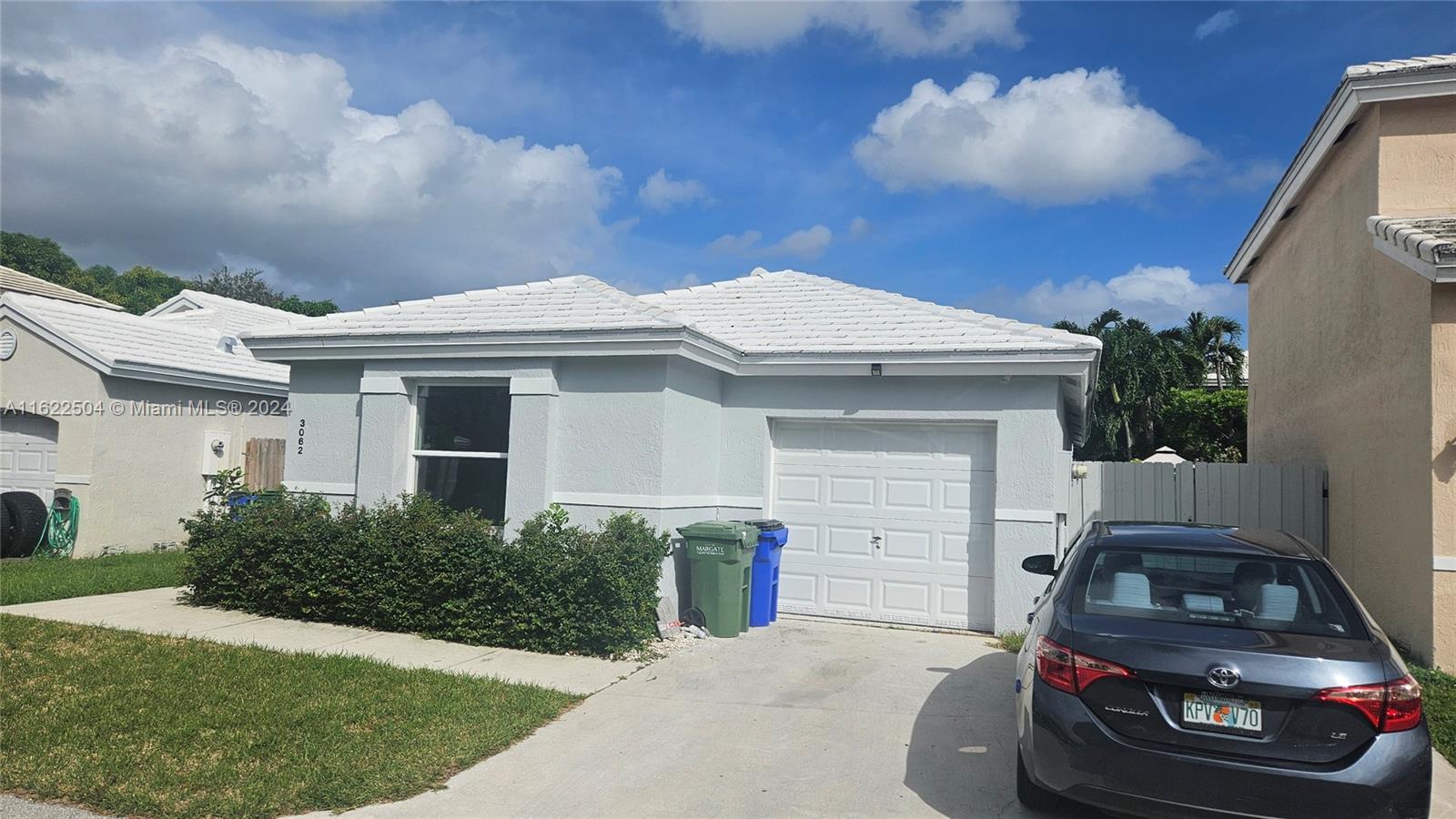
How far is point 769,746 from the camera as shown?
5.90 meters

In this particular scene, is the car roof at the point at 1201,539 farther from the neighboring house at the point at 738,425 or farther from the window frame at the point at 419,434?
the window frame at the point at 419,434

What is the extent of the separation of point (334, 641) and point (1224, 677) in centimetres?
712

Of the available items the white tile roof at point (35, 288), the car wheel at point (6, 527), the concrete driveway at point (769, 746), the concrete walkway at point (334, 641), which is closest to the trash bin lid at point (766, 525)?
the concrete driveway at point (769, 746)

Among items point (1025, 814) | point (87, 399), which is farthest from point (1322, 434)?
point (87, 399)

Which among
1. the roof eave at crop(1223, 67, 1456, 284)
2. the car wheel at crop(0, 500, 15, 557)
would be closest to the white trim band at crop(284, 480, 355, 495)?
the car wheel at crop(0, 500, 15, 557)

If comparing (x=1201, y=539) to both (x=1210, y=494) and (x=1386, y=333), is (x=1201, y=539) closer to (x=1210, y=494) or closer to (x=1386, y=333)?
(x=1386, y=333)

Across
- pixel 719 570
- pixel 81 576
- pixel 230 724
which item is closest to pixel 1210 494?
Result: pixel 719 570

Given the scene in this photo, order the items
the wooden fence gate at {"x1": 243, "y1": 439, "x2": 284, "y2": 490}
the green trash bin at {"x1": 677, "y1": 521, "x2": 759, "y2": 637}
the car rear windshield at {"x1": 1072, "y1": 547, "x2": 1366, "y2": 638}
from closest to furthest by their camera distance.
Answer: the car rear windshield at {"x1": 1072, "y1": 547, "x2": 1366, "y2": 638} → the green trash bin at {"x1": 677, "y1": 521, "x2": 759, "y2": 637} → the wooden fence gate at {"x1": 243, "y1": 439, "x2": 284, "y2": 490}

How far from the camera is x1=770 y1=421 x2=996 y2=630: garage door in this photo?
32.4 ft

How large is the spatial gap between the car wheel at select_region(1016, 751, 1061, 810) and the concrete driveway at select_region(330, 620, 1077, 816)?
14 centimetres

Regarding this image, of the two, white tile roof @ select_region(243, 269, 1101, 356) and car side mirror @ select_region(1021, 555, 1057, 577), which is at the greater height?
white tile roof @ select_region(243, 269, 1101, 356)

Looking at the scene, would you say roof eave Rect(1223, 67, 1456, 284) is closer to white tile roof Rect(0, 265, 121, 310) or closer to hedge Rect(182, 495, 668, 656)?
hedge Rect(182, 495, 668, 656)

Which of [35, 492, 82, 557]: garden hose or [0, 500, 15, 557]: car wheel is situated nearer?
→ [0, 500, 15, 557]: car wheel

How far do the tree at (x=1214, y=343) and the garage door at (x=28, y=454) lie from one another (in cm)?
3093
